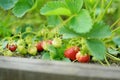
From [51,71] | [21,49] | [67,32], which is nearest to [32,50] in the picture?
[21,49]

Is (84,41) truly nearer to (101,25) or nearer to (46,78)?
(101,25)

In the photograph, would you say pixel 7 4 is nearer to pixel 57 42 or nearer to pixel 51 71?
pixel 57 42

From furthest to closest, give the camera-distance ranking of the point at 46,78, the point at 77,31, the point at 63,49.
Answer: the point at 63,49, the point at 77,31, the point at 46,78

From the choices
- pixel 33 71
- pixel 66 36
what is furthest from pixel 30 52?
pixel 33 71

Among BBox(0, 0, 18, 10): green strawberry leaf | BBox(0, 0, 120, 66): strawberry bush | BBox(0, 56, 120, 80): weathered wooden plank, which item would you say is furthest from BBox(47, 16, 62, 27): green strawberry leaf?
BBox(0, 56, 120, 80): weathered wooden plank

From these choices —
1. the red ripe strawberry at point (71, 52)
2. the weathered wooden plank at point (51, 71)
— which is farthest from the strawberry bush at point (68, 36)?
the weathered wooden plank at point (51, 71)

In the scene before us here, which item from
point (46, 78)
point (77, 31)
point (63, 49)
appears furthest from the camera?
point (63, 49)

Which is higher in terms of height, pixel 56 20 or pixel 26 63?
pixel 56 20
